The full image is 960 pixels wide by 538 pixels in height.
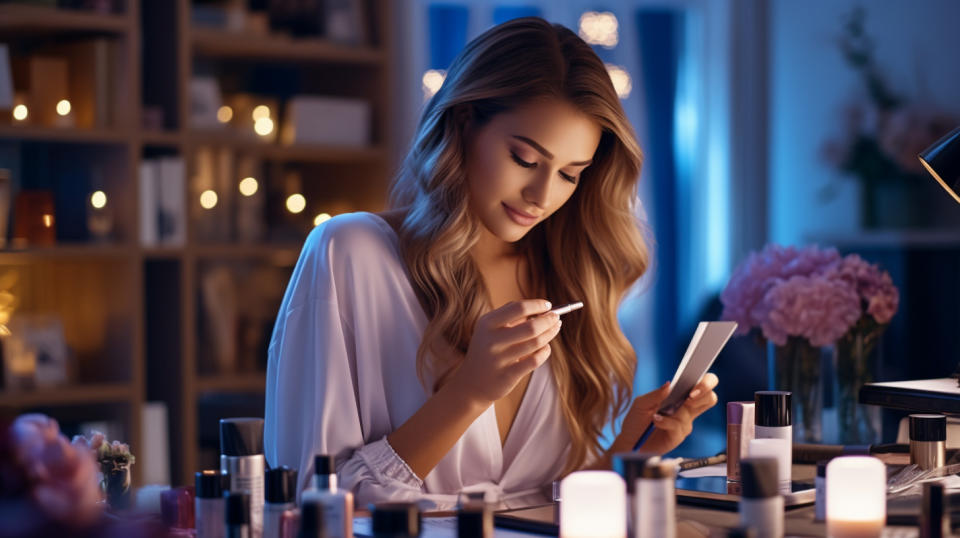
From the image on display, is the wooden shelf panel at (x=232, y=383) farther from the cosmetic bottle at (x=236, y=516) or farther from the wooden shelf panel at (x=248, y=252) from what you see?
the cosmetic bottle at (x=236, y=516)

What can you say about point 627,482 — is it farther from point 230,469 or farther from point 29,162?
point 29,162

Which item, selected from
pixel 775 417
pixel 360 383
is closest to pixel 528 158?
pixel 360 383

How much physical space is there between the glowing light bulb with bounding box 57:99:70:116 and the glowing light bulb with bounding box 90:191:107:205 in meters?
0.25

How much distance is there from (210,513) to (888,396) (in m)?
1.09

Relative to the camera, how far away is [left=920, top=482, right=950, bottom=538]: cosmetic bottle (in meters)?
1.13

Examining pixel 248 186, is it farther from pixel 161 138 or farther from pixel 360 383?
pixel 360 383

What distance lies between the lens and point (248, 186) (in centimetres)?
341

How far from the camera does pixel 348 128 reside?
3510 millimetres

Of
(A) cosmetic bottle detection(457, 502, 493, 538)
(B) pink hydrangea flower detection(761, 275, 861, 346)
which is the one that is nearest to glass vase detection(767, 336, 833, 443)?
(B) pink hydrangea flower detection(761, 275, 861, 346)

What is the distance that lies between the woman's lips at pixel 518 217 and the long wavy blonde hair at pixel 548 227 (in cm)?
8

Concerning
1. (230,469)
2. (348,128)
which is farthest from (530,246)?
(348,128)

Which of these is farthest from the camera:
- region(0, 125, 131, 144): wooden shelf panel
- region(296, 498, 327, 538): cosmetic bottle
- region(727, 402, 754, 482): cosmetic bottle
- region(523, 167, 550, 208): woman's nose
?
region(0, 125, 131, 144): wooden shelf panel

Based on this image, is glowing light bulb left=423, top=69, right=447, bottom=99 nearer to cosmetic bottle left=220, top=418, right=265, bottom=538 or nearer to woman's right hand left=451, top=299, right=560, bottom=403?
woman's right hand left=451, top=299, right=560, bottom=403

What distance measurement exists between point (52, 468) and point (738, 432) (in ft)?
3.21
